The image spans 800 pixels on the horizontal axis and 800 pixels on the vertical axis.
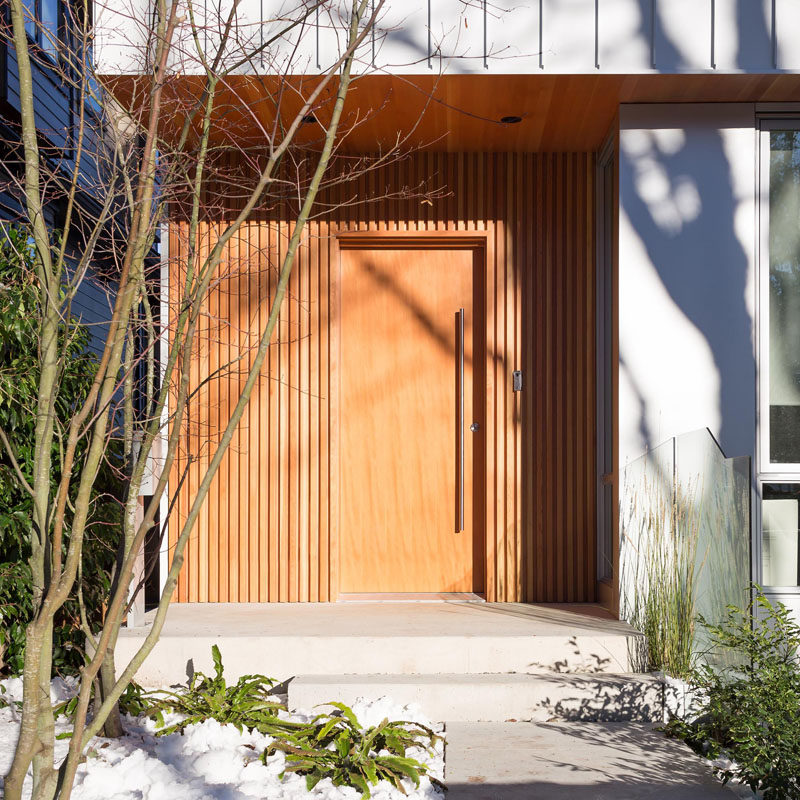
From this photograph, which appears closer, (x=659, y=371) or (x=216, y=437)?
(x=659, y=371)

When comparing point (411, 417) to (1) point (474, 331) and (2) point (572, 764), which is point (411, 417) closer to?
(1) point (474, 331)

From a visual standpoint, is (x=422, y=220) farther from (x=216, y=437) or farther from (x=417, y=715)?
(x=417, y=715)

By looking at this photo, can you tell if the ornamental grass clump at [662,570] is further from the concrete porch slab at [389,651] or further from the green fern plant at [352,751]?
the green fern plant at [352,751]

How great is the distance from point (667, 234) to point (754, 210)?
0.43 m

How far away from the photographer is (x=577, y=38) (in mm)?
4113

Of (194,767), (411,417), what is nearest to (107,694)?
(194,767)

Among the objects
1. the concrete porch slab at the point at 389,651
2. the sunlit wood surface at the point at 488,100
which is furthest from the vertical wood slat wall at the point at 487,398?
the concrete porch slab at the point at 389,651

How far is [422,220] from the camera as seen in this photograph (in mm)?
5090

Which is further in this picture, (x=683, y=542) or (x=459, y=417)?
(x=459, y=417)

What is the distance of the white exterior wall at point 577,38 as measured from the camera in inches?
161

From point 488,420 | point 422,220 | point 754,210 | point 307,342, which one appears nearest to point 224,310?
point 307,342

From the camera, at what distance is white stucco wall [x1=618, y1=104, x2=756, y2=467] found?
4.37 m

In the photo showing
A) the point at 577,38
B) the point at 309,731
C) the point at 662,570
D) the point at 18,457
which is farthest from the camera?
the point at 577,38

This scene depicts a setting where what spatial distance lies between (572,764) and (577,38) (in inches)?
119
